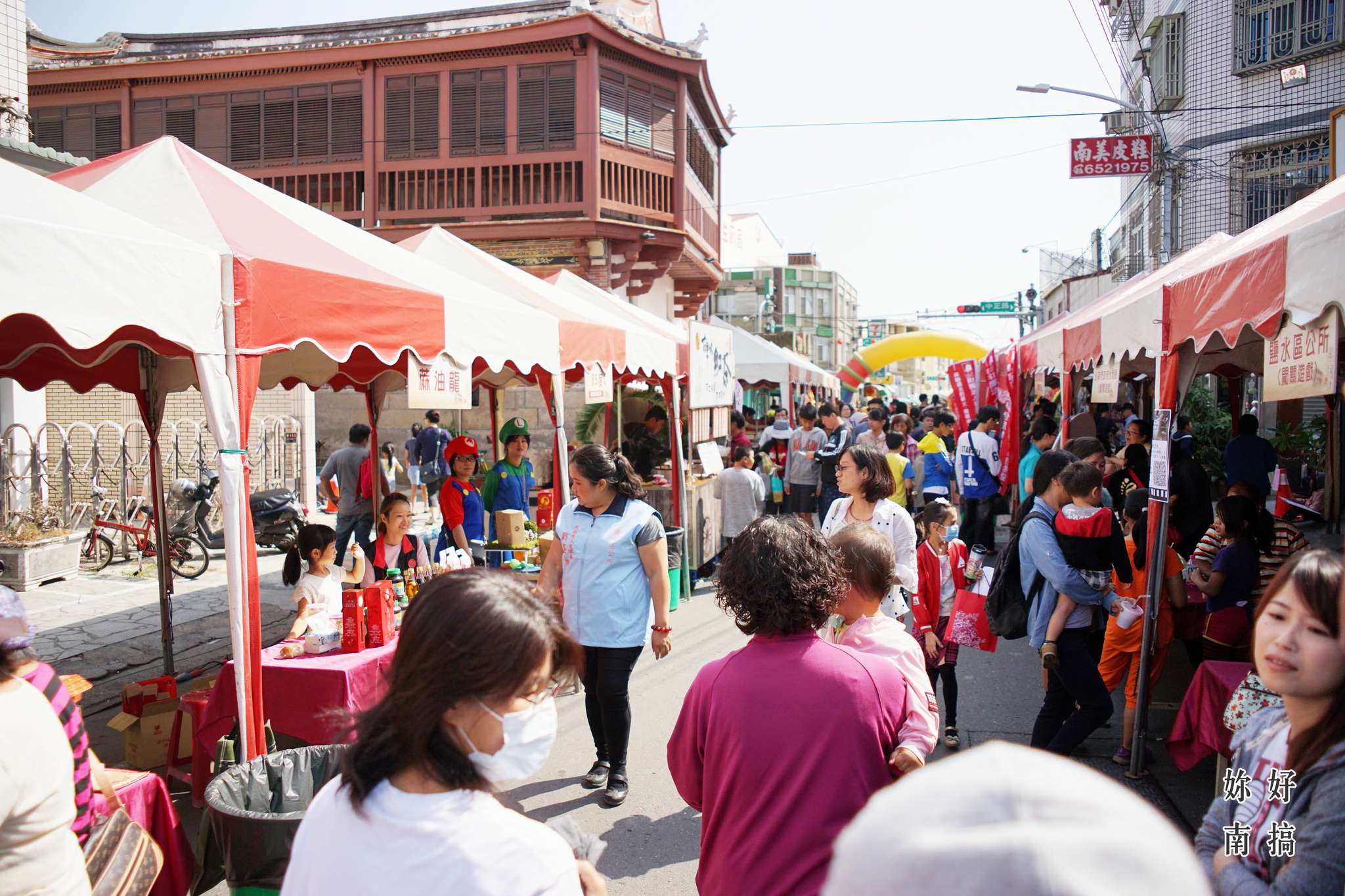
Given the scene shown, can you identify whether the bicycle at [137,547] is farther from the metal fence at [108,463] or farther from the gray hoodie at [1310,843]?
the gray hoodie at [1310,843]

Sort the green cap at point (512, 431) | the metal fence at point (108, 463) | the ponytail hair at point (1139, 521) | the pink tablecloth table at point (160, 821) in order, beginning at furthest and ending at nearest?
the metal fence at point (108, 463)
the green cap at point (512, 431)
the ponytail hair at point (1139, 521)
the pink tablecloth table at point (160, 821)

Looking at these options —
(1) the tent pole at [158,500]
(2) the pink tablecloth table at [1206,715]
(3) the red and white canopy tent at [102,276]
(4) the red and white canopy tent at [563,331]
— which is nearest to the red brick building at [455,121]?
(4) the red and white canopy tent at [563,331]

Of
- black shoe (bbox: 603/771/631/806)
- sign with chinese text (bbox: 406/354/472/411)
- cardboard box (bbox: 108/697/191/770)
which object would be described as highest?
sign with chinese text (bbox: 406/354/472/411)

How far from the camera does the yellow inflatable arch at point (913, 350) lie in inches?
886

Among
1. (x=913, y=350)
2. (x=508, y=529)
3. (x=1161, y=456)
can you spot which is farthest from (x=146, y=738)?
(x=913, y=350)

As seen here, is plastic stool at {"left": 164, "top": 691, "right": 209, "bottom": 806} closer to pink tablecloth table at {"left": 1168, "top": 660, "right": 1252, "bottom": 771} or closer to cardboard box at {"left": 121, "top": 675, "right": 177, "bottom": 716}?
cardboard box at {"left": 121, "top": 675, "right": 177, "bottom": 716}

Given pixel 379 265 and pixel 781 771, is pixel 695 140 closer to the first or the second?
pixel 379 265

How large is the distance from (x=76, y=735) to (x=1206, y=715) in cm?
449

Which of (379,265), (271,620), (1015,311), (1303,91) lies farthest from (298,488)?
(1015,311)

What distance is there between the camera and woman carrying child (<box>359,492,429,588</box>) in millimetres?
5559

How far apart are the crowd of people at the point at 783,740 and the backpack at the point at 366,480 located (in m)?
4.27

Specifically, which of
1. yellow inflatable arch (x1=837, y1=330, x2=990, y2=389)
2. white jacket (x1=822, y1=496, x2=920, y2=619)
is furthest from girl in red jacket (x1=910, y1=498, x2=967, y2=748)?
yellow inflatable arch (x1=837, y1=330, x2=990, y2=389)

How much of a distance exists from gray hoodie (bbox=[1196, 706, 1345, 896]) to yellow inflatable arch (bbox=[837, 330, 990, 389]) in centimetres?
2042

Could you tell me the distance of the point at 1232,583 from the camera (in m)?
4.80
